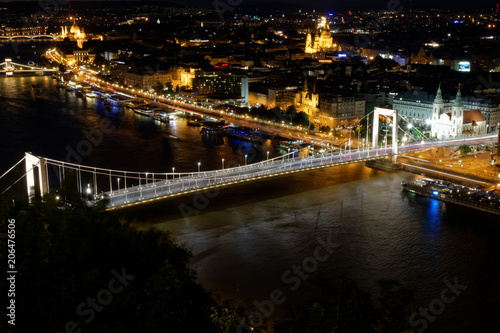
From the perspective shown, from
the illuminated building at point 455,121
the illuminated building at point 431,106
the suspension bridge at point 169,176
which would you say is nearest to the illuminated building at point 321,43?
the illuminated building at point 431,106

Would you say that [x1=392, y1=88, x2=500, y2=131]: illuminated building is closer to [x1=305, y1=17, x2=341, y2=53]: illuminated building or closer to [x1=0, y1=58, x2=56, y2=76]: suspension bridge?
[x1=0, y1=58, x2=56, y2=76]: suspension bridge

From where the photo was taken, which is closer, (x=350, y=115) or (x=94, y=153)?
(x=94, y=153)

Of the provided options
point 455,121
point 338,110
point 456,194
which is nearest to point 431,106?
point 455,121

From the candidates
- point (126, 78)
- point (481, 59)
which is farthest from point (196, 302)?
point (481, 59)

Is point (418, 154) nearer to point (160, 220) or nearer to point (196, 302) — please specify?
point (160, 220)

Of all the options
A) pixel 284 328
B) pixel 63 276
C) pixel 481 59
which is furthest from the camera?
pixel 481 59

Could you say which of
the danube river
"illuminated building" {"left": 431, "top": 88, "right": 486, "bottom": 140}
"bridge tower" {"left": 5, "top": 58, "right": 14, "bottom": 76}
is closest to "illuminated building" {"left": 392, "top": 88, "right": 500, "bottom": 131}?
"illuminated building" {"left": 431, "top": 88, "right": 486, "bottom": 140}

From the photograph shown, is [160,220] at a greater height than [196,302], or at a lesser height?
lesser
